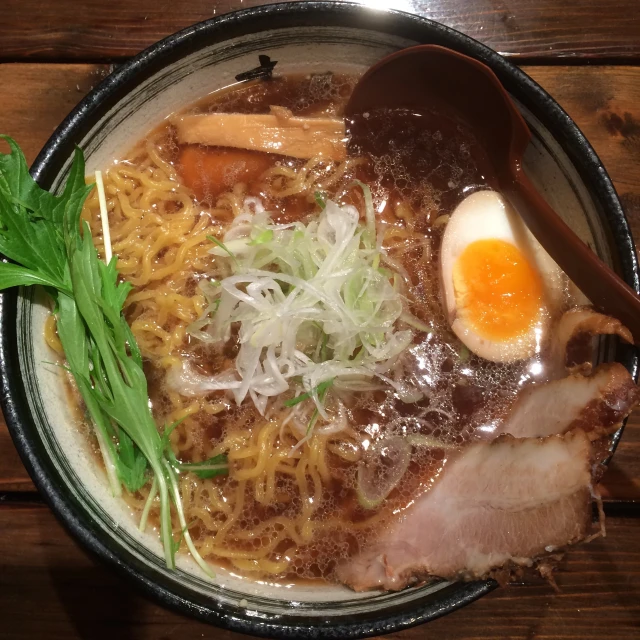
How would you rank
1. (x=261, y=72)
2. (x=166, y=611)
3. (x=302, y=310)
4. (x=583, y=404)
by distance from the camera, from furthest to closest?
(x=261, y=72) → (x=166, y=611) → (x=302, y=310) → (x=583, y=404)

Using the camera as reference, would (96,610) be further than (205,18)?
No

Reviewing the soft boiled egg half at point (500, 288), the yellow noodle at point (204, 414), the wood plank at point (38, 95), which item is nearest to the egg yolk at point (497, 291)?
the soft boiled egg half at point (500, 288)

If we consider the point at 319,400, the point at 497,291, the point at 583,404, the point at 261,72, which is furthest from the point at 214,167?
the point at 583,404

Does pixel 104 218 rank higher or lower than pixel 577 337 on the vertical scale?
higher

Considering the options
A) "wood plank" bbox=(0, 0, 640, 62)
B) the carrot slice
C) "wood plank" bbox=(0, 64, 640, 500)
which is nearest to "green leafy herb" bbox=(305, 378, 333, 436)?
the carrot slice

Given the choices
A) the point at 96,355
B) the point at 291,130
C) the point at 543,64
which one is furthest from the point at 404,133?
the point at 96,355

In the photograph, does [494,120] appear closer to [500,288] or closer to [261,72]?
[500,288]

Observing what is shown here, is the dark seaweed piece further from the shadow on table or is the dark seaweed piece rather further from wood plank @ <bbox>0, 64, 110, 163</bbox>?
the shadow on table

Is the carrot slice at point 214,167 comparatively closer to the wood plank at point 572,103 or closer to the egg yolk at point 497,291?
the wood plank at point 572,103
